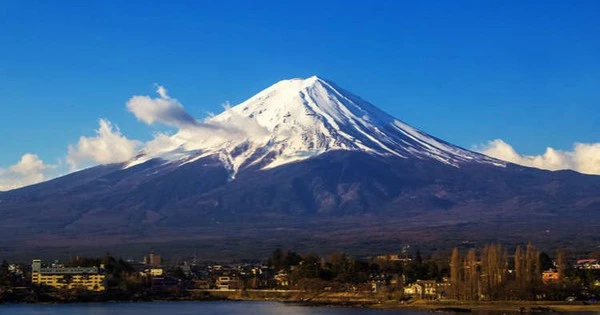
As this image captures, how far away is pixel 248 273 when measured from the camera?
66562mm

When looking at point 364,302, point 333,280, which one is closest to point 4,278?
point 333,280

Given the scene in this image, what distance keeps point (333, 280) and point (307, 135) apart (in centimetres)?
7449

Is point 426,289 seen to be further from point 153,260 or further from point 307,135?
point 307,135

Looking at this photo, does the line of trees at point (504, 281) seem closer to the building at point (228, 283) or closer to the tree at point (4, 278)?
the building at point (228, 283)

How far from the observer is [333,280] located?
57.3m

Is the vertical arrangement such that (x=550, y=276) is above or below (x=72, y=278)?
below

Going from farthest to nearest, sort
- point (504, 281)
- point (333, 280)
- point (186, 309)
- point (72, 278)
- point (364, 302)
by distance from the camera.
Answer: point (72, 278) < point (333, 280) < point (364, 302) < point (504, 281) < point (186, 309)

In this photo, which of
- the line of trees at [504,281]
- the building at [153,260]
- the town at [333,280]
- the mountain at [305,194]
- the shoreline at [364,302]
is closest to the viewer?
the shoreline at [364,302]

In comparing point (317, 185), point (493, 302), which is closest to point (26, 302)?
point (493, 302)

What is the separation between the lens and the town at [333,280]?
47.6 meters

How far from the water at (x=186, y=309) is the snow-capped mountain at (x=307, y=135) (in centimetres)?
7367

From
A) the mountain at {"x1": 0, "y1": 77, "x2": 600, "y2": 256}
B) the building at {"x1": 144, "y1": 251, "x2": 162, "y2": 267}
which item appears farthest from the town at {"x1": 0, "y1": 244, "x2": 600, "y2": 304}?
the mountain at {"x1": 0, "y1": 77, "x2": 600, "y2": 256}

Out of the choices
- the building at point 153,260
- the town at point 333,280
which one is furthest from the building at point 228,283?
the building at point 153,260

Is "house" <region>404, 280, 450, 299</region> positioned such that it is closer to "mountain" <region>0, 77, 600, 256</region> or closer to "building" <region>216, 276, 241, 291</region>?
"building" <region>216, 276, 241, 291</region>
